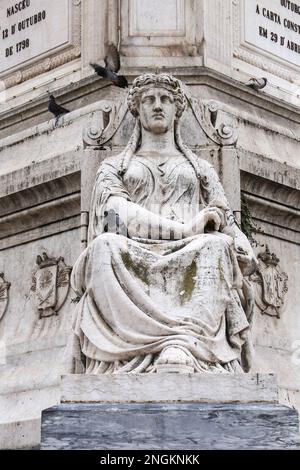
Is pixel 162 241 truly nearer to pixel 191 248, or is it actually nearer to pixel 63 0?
pixel 191 248

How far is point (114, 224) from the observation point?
467 inches

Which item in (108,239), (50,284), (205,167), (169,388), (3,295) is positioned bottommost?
(169,388)

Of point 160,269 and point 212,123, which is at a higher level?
point 212,123

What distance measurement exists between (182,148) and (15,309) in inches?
102

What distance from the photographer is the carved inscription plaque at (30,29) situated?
1502cm

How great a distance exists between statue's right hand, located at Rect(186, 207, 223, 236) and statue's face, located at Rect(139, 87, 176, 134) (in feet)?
3.31

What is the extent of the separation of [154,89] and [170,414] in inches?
127

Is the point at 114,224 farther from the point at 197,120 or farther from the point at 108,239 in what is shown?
the point at 197,120

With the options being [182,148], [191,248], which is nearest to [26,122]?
[182,148]

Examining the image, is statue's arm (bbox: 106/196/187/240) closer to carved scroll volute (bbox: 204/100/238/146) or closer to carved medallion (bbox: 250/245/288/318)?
carved scroll volute (bbox: 204/100/238/146)

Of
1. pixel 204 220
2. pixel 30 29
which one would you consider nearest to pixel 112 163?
pixel 204 220

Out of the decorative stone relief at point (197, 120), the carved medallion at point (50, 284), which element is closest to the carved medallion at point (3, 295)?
the carved medallion at point (50, 284)

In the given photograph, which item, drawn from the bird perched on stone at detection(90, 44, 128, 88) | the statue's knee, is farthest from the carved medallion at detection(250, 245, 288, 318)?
the statue's knee

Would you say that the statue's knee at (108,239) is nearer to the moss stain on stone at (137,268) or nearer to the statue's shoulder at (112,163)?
the moss stain on stone at (137,268)
